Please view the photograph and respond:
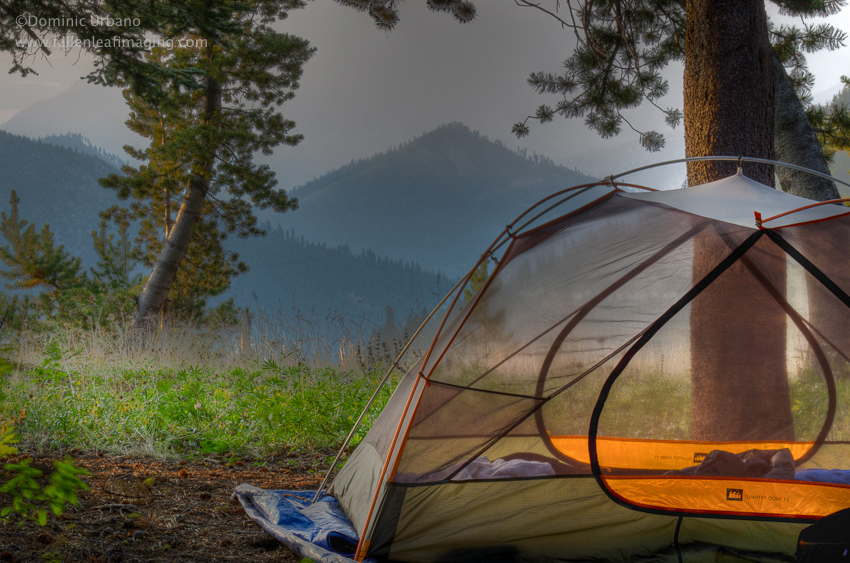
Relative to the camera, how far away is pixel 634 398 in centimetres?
225

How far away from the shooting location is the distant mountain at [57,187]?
72.0 m

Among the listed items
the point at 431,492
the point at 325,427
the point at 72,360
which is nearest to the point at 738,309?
the point at 431,492

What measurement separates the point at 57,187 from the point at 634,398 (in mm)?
92995

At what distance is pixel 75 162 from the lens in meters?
79.0

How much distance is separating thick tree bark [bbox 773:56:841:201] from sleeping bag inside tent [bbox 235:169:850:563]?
3337 mm

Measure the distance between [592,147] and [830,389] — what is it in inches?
4734

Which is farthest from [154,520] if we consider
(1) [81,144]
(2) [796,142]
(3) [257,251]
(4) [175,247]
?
(1) [81,144]

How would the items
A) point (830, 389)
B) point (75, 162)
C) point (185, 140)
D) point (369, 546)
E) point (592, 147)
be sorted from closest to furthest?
point (369, 546)
point (830, 389)
point (185, 140)
point (75, 162)
point (592, 147)

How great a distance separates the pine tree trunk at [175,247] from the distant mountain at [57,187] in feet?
246

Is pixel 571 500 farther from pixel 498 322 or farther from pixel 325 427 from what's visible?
pixel 325 427

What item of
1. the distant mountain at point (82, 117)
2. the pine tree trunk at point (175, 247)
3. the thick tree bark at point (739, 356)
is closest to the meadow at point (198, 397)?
the pine tree trunk at point (175, 247)

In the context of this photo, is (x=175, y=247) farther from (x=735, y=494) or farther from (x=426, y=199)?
(x=426, y=199)

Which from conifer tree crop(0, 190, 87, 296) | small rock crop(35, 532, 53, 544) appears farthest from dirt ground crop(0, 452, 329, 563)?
conifer tree crop(0, 190, 87, 296)

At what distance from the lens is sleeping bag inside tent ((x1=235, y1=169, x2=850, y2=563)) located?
201 centimetres
